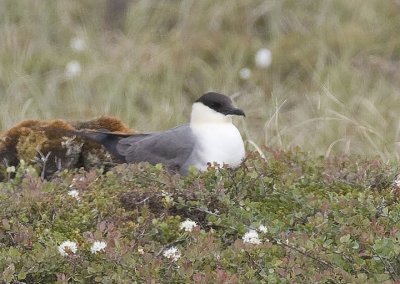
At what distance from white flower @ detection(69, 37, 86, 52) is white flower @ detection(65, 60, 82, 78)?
0.33 meters

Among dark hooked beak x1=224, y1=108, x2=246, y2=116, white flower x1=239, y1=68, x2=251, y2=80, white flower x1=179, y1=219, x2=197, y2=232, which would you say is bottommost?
white flower x1=239, y1=68, x2=251, y2=80

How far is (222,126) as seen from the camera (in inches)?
204

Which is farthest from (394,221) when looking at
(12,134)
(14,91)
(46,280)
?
(14,91)

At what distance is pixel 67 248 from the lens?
10.7 ft

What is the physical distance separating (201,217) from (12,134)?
1651 mm

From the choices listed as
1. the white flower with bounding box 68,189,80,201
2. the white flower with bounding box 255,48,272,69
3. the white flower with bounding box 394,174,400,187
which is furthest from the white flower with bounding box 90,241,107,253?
the white flower with bounding box 255,48,272,69

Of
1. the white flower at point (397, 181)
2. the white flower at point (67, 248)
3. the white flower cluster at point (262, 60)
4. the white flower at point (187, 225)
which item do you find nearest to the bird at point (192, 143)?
the white flower at point (397, 181)

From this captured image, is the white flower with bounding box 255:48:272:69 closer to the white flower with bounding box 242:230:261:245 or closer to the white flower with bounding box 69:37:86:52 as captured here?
the white flower with bounding box 69:37:86:52

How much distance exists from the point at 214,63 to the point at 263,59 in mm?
445

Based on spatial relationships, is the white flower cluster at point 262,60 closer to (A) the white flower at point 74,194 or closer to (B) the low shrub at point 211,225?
(B) the low shrub at point 211,225

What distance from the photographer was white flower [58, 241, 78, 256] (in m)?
3.26

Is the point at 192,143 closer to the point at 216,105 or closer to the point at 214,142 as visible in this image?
the point at 214,142

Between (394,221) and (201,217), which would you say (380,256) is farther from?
(201,217)

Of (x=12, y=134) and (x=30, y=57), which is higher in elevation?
(x=12, y=134)
